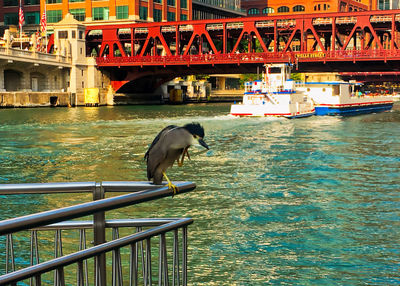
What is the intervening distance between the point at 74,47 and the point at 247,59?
24.4 meters

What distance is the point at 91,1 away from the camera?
347 ft

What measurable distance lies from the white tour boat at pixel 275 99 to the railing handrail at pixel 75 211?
50768mm

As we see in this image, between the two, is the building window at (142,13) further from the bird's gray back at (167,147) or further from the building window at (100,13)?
the bird's gray back at (167,147)

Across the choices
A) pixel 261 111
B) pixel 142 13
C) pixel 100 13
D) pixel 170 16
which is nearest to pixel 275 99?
pixel 261 111

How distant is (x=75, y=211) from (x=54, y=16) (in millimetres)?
109442

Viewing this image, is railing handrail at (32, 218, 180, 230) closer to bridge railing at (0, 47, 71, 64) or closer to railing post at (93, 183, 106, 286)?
railing post at (93, 183, 106, 286)

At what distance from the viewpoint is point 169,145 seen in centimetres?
520

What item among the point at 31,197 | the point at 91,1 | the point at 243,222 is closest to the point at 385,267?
the point at 243,222

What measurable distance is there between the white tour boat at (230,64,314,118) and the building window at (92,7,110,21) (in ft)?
155

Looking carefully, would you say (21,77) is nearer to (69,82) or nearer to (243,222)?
(69,82)

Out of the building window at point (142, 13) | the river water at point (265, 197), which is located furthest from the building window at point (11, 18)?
the river water at point (265, 197)

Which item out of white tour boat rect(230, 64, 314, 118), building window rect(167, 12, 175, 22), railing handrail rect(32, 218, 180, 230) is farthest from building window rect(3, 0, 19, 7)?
railing handrail rect(32, 218, 180, 230)

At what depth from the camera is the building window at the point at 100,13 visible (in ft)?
345

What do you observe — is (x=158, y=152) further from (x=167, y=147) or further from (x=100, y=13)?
(x=100, y=13)
